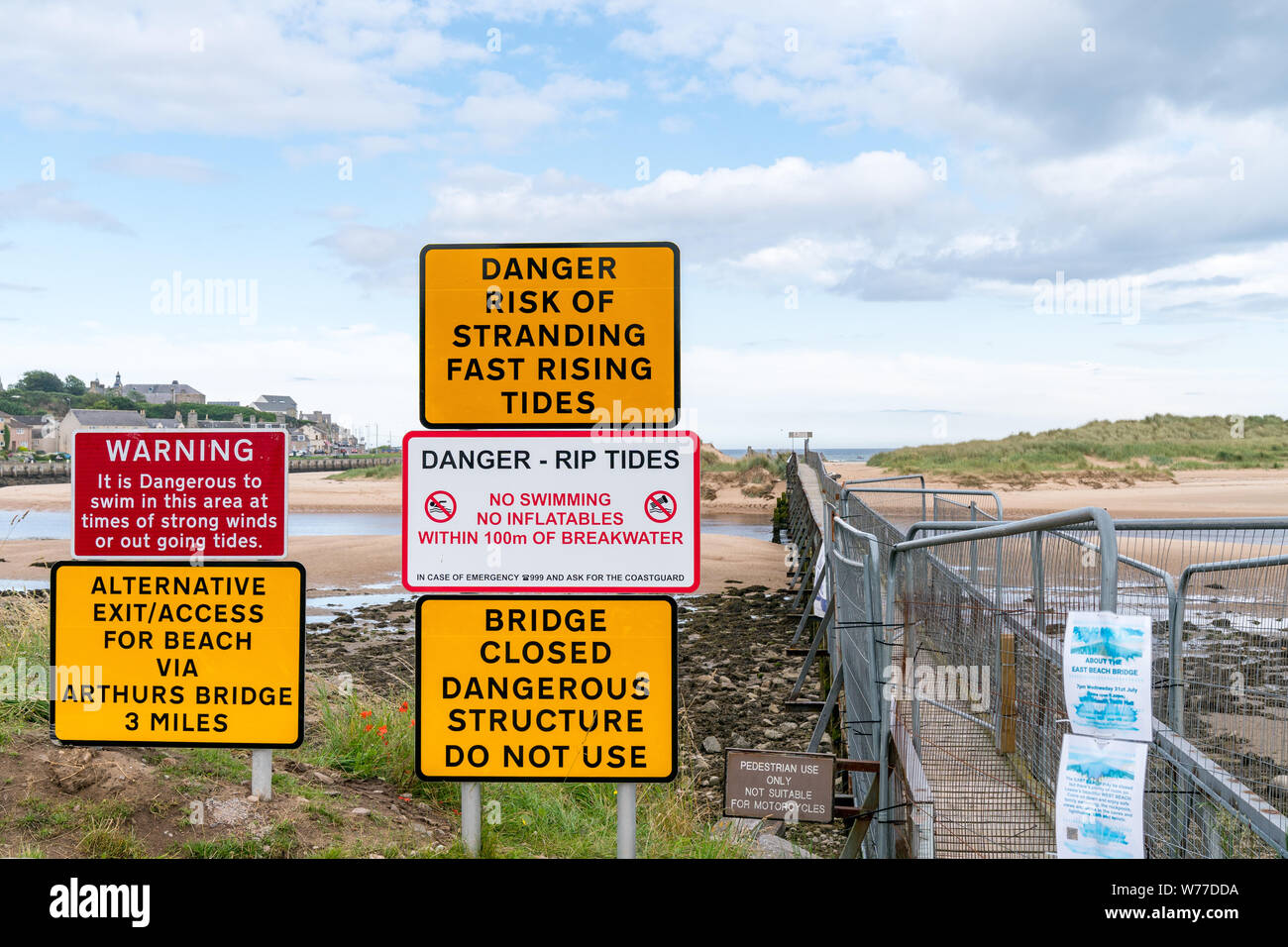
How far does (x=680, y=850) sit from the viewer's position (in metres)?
5.05

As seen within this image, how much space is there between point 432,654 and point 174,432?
1.90 meters

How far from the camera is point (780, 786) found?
4312mm

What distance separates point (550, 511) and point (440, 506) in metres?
0.40

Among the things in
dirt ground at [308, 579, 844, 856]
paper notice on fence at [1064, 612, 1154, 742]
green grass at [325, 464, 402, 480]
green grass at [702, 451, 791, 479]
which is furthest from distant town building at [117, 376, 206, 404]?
paper notice on fence at [1064, 612, 1154, 742]

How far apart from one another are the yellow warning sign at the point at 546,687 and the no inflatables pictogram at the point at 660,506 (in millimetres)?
294

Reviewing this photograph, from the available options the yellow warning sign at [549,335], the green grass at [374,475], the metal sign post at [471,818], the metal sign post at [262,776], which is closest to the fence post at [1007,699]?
the yellow warning sign at [549,335]

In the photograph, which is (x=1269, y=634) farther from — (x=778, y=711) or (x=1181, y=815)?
(x=778, y=711)

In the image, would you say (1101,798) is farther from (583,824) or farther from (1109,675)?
(583,824)

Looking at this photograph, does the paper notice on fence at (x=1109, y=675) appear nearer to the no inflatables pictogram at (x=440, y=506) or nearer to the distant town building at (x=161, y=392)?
the no inflatables pictogram at (x=440, y=506)

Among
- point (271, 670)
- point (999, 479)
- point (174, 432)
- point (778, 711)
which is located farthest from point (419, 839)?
point (999, 479)

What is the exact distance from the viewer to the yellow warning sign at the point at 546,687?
3.56 meters

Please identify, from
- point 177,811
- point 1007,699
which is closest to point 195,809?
point 177,811

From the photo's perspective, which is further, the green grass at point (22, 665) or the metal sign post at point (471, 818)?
the green grass at point (22, 665)

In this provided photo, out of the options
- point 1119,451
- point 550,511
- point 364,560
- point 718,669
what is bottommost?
point 718,669
